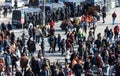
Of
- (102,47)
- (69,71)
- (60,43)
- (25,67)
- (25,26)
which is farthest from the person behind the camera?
(25,26)

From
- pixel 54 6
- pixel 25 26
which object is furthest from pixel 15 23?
pixel 54 6

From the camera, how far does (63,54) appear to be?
31.1 m

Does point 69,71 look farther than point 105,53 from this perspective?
No

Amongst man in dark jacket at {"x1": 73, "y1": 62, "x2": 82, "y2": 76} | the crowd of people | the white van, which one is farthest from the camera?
the white van

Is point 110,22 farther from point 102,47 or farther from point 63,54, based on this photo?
point 102,47

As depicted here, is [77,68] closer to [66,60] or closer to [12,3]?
[66,60]

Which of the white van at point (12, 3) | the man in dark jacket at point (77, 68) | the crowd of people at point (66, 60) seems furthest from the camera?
the white van at point (12, 3)

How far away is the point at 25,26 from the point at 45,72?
2327 centimetres

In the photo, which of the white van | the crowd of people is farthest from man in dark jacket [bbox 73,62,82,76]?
the white van

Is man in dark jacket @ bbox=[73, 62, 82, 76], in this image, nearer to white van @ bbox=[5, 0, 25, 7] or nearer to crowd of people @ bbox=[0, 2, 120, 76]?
crowd of people @ bbox=[0, 2, 120, 76]

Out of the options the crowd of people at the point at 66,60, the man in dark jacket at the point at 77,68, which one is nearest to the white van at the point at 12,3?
the crowd of people at the point at 66,60

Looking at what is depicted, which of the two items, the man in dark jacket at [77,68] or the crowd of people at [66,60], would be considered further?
the man in dark jacket at [77,68]

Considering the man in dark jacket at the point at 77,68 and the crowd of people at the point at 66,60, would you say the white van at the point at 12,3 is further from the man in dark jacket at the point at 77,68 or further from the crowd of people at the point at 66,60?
the man in dark jacket at the point at 77,68

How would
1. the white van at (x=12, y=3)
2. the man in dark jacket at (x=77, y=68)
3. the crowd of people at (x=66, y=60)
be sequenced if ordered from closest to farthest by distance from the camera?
the crowd of people at (x=66, y=60), the man in dark jacket at (x=77, y=68), the white van at (x=12, y=3)
